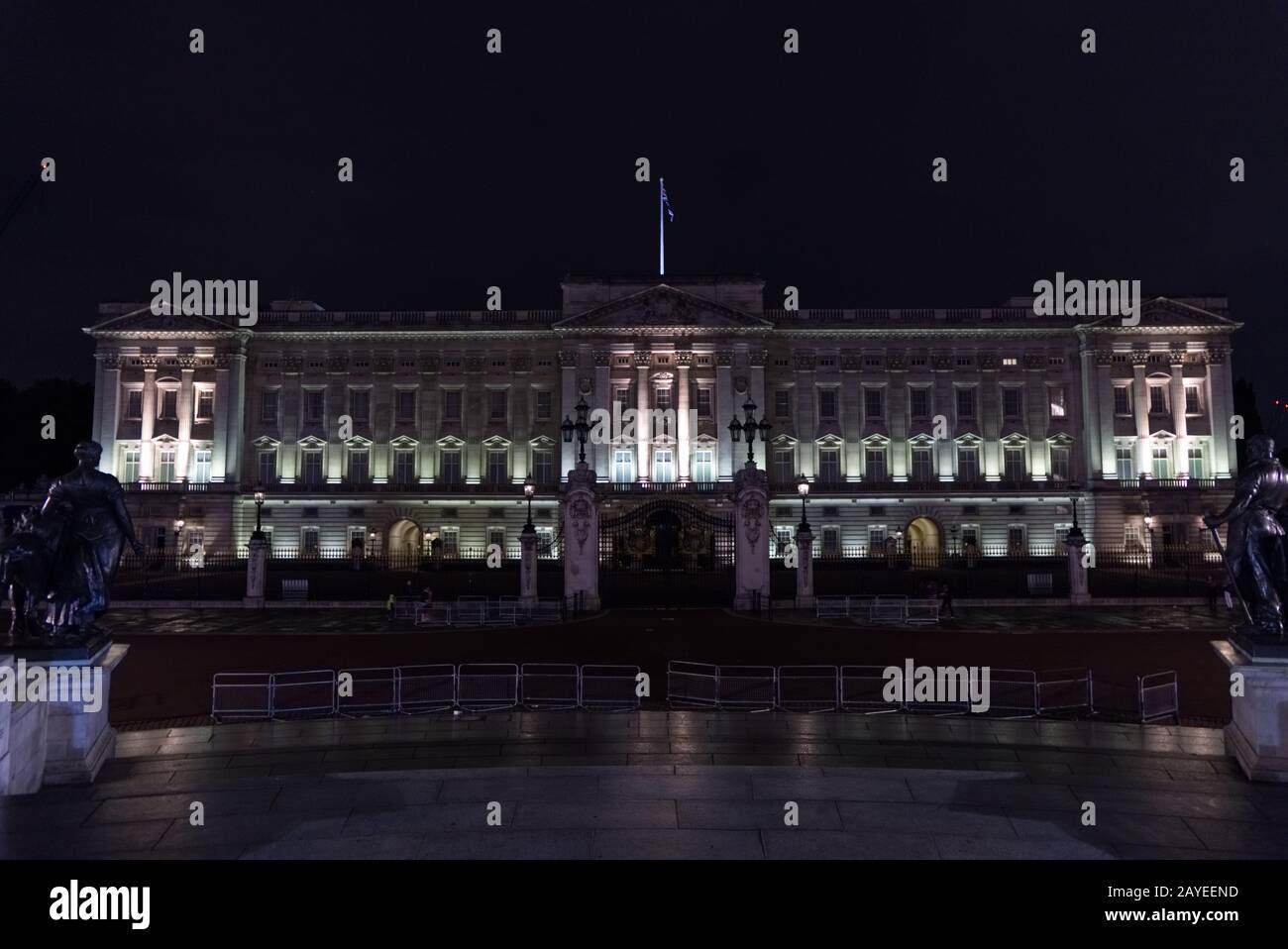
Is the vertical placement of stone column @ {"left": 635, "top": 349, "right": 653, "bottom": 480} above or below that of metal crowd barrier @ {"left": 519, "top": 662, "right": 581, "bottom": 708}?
above

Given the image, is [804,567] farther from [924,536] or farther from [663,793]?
[924,536]

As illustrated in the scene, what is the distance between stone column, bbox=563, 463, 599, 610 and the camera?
91.6ft

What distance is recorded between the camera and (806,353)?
57.7 m

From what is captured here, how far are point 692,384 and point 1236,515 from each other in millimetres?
47734

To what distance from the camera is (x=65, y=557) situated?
9.16 metres

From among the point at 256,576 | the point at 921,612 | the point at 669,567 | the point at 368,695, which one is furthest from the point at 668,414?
the point at 368,695

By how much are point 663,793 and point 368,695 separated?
23.9ft

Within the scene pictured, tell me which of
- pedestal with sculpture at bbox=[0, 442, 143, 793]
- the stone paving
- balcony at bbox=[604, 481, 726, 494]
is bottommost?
the stone paving

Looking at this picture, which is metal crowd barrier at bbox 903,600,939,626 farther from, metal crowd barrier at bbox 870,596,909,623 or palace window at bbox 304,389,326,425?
palace window at bbox 304,389,326,425

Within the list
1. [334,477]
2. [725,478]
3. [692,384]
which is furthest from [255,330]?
[725,478]

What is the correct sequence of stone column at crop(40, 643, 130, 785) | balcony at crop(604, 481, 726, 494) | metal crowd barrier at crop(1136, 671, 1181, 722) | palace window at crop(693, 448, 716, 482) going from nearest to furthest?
stone column at crop(40, 643, 130, 785) < metal crowd barrier at crop(1136, 671, 1181, 722) < balcony at crop(604, 481, 726, 494) < palace window at crop(693, 448, 716, 482)

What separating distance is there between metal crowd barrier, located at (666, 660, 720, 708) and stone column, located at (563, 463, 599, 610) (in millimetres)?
12803

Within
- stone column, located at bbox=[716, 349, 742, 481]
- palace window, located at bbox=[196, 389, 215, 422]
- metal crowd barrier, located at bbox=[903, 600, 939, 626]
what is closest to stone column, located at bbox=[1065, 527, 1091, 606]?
metal crowd barrier, located at bbox=[903, 600, 939, 626]

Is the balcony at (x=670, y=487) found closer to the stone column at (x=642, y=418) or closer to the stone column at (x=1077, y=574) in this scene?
the stone column at (x=642, y=418)
